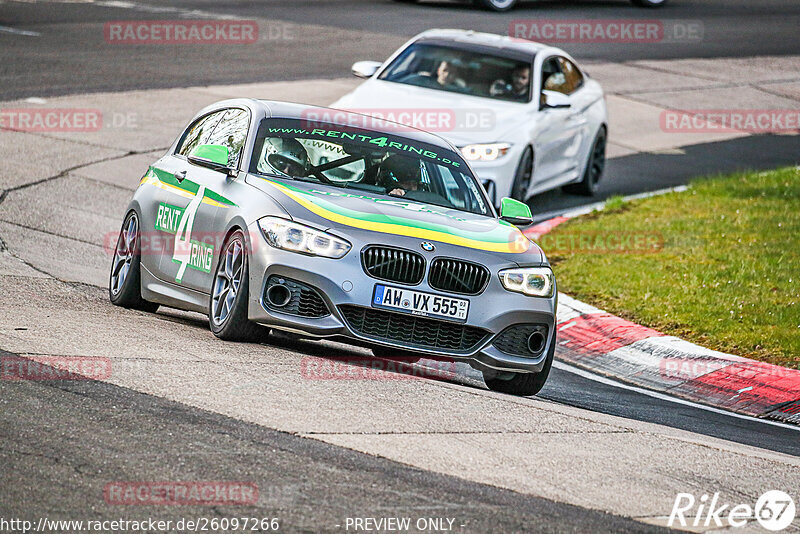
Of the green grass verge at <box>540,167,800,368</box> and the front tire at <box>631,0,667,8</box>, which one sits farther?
the front tire at <box>631,0,667,8</box>

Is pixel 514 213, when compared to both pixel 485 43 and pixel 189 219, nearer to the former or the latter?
pixel 189 219

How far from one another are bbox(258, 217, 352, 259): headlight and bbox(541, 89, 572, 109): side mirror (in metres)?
7.44

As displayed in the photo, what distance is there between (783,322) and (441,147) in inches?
126

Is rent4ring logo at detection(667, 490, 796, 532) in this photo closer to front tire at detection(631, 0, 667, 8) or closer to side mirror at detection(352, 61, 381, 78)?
side mirror at detection(352, 61, 381, 78)

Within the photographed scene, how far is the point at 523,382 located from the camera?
8.57m

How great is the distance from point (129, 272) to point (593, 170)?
8.88m

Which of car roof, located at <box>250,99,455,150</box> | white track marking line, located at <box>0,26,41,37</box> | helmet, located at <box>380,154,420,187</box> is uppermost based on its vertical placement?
car roof, located at <box>250,99,455,150</box>

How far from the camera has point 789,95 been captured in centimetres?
2556

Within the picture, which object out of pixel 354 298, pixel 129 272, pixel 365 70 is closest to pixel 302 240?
pixel 354 298

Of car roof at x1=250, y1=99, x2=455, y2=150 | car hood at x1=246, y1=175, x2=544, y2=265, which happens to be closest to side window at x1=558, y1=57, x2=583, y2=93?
car roof at x1=250, y1=99, x2=455, y2=150

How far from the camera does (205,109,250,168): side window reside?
30.3 ft

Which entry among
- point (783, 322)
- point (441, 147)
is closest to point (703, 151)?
point (783, 322)

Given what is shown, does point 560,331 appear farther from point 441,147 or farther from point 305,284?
point 305,284

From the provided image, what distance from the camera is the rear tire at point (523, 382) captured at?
8.51 metres
